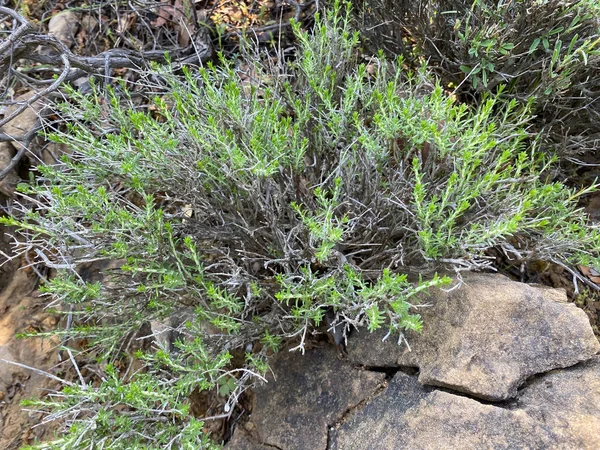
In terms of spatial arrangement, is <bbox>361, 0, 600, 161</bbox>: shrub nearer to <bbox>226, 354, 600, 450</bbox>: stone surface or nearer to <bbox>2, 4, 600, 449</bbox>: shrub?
<bbox>2, 4, 600, 449</bbox>: shrub

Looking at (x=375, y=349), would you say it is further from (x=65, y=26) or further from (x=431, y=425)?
(x=65, y=26)

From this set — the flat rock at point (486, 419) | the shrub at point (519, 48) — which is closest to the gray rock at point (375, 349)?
the flat rock at point (486, 419)

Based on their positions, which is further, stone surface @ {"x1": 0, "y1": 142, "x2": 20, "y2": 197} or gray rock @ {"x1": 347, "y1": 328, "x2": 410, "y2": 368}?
stone surface @ {"x1": 0, "y1": 142, "x2": 20, "y2": 197}

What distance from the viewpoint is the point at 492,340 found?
2084 millimetres

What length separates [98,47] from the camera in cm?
381

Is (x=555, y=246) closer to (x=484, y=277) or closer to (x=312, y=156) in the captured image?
(x=484, y=277)

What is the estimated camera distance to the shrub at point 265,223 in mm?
1975

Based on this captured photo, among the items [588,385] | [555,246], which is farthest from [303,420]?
[555,246]

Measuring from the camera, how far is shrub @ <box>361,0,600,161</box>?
2256mm

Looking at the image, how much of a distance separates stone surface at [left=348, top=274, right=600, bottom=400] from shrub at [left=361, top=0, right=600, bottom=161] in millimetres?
970

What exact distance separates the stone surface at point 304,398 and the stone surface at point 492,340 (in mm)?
131

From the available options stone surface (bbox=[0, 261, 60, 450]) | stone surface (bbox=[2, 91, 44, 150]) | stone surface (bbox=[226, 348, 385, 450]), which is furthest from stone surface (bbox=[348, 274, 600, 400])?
stone surface (bbox=[2, 91, 44, 150])

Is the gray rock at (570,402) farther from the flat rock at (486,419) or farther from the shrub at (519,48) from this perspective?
the shrub at (519,48)

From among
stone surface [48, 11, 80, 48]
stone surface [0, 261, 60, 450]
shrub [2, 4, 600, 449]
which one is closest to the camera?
shrub [2, 4, 600, 449]
